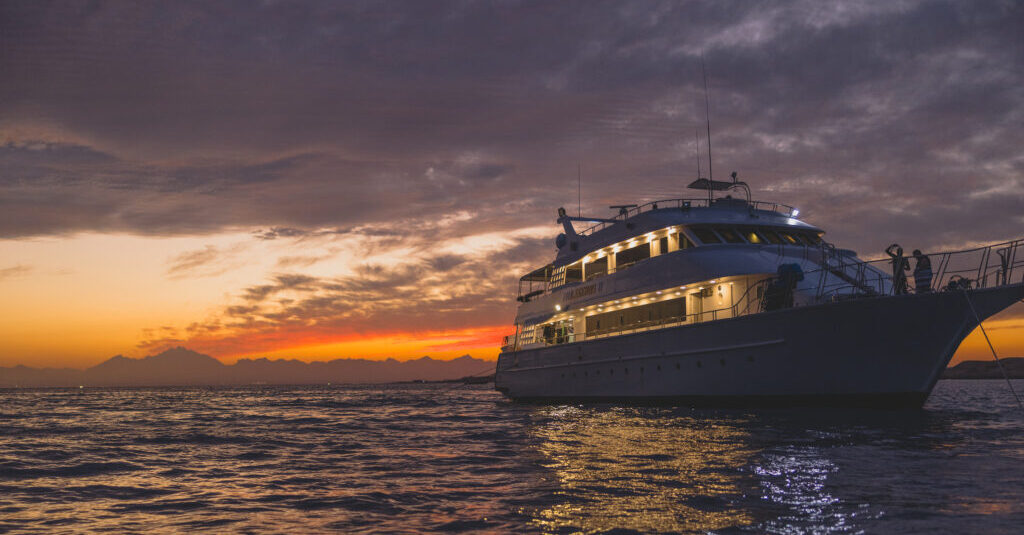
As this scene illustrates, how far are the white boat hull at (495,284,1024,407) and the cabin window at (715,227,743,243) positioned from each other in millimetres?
4348

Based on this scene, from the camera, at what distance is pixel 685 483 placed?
8.82m

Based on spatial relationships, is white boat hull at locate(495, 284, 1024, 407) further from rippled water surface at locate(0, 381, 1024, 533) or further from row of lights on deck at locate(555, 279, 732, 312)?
row of lights on deck at locate(555, 279, 732, 312)

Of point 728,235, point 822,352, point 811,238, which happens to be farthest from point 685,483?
point 811,238

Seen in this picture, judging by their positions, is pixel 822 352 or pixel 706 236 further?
pixel 706 236

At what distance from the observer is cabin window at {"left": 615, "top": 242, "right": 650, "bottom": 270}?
2630 cm

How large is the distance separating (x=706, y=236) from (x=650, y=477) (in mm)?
15862

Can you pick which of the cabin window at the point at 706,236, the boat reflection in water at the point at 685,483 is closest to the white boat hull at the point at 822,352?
the boat reflection in water at the point at 685,483

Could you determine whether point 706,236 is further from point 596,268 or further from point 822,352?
point 596,268

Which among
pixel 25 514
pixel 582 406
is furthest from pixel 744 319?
pixel 25 514

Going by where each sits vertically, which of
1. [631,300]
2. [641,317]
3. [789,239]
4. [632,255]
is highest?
[789,239]

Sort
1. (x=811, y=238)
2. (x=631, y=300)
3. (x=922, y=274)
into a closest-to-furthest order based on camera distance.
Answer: (x=922, y=274) → (x=811, y=238) → (x=631, y=300)

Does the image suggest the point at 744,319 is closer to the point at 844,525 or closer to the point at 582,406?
the point at 582,406

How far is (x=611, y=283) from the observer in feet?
89.4

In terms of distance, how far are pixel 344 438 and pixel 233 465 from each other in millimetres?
5633
